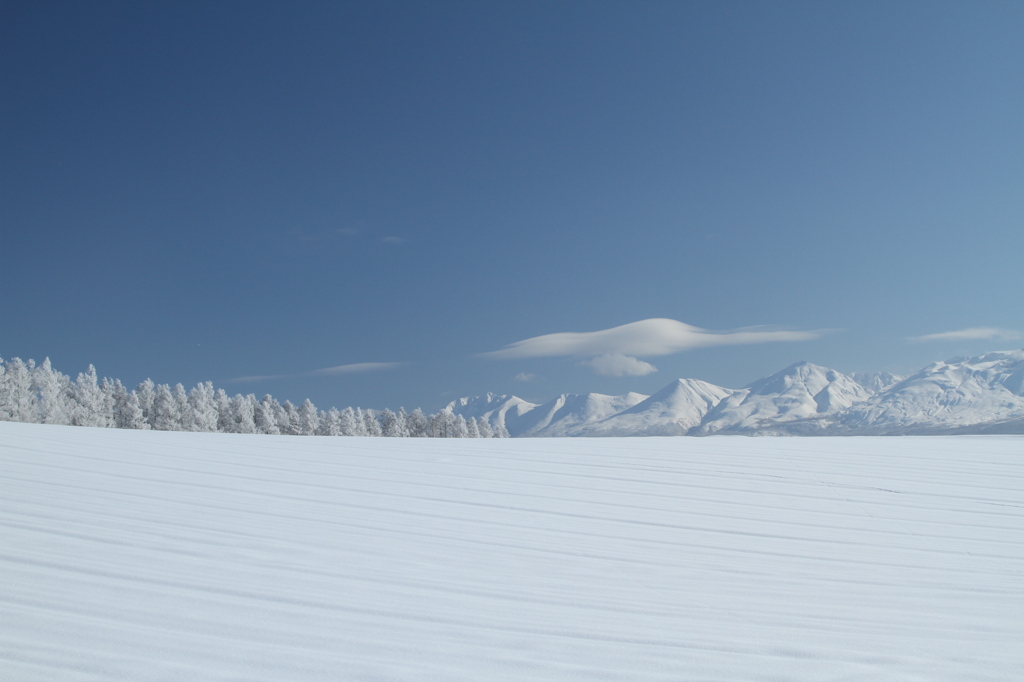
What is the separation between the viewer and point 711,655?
116 inches

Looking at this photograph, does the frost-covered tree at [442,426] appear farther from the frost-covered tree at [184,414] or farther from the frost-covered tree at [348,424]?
the frost-covered tree at [184,414]

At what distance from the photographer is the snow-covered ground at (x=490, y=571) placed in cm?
280

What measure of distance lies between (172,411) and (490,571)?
52.1 meters

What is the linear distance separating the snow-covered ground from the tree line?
115 feet

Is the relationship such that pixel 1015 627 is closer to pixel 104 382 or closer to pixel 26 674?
pixel 26 674

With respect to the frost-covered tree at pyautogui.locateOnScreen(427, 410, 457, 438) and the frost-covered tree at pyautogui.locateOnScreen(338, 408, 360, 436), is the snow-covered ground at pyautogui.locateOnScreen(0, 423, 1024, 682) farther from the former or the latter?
the frost-covered tree at pyautogui.locateOnScreen(427, 410, 457, 438)

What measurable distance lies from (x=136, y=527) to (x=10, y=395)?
47.0 meters

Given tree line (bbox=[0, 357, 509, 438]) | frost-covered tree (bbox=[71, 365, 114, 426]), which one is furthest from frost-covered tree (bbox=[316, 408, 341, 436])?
frost-covered tree (bbox=[71, 365, 114, 426])

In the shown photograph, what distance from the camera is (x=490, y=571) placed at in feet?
13.0

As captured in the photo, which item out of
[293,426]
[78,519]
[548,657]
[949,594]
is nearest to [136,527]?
[78,519]

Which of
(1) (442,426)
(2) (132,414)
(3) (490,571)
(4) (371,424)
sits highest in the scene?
(2) (132,414)

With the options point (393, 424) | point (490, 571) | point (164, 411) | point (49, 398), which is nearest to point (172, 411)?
point (164, 411)

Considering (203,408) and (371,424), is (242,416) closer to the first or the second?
(203,408)

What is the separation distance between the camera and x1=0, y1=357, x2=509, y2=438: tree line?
41.4m
